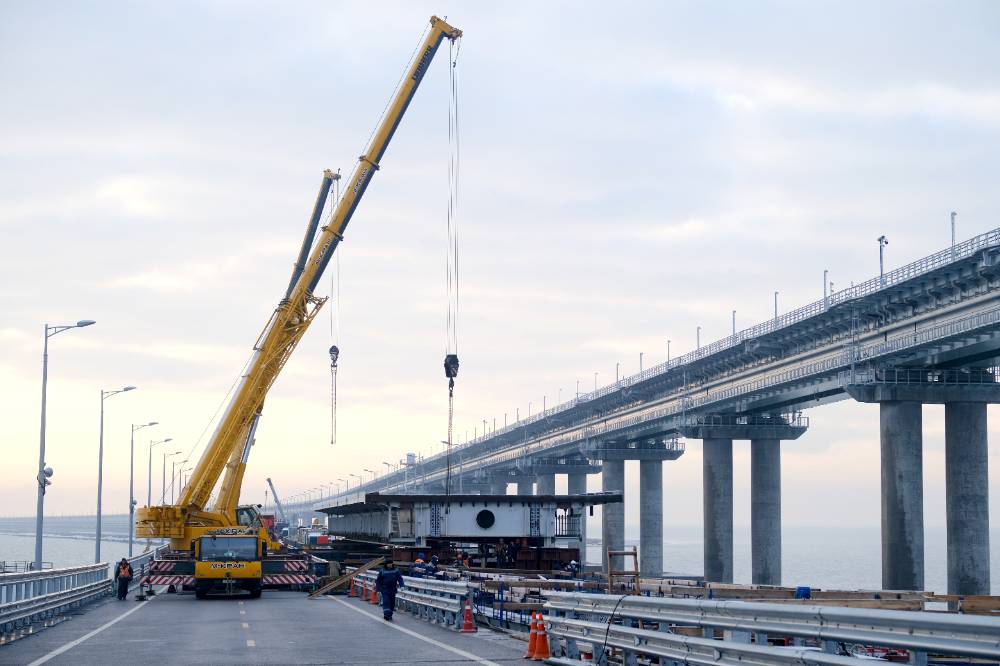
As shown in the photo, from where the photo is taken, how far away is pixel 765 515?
9150 centimetres

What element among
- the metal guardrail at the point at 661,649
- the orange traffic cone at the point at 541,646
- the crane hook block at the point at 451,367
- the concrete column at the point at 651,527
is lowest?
the concrete column at the point at 651,527

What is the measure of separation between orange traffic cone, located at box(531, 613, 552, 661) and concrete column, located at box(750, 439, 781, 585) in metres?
70.7

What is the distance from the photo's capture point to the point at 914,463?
2633 inches

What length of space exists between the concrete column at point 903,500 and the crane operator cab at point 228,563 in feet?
121

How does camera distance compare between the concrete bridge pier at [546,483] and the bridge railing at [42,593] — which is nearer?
the bridge railing at [42,593]

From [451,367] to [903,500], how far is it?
101ft

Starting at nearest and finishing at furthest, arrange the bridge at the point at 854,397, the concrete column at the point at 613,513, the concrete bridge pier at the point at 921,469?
the bridge at the point at 854,397 → the concrete bridge pier at the point at 921,469 → the concrete column at the point at 613,513

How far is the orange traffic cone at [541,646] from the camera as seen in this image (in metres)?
22.1

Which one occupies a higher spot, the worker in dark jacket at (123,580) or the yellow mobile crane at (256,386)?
the yellow mobile crane at (256,386)

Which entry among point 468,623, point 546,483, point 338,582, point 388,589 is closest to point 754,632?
point 468,623

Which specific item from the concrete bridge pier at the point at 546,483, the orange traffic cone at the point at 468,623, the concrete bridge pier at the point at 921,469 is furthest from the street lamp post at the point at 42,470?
the concrete bridge pier at the point at 546,483

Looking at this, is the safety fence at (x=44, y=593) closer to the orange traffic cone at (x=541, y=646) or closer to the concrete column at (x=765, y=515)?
the orange traffic cone at (x=541, y=646)

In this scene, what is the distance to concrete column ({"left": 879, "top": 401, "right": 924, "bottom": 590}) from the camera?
2603 inches

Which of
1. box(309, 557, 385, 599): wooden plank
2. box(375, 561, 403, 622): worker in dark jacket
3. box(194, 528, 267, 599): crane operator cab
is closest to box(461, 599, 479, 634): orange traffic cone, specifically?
box(375, 561, 403, 622): worker in dark jacket
